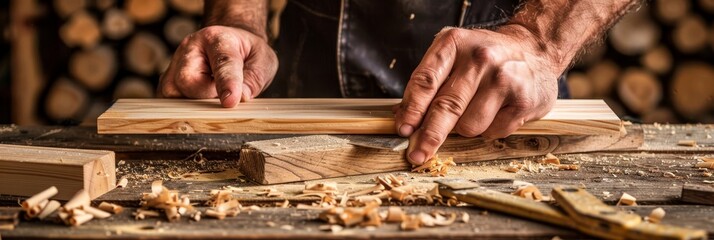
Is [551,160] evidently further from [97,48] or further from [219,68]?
[97,48]

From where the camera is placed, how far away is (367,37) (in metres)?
2.50

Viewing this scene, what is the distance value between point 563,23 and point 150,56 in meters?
2.10

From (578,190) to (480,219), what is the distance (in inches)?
7.9

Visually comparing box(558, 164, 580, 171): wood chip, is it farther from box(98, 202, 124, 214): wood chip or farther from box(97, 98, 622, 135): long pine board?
box(98, 202, 124, 214): wood chip

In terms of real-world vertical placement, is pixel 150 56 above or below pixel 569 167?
below

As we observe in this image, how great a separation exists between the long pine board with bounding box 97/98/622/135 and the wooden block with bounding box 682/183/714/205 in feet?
1.18

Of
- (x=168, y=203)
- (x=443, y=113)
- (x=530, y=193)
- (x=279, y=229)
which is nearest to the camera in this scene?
(x=279, y=229)

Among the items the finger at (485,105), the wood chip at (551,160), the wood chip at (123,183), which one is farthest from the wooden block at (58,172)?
the wood chip at (551,160)

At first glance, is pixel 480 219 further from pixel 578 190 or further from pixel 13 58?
pixel 13 58

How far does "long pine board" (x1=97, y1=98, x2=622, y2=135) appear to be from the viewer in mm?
1773

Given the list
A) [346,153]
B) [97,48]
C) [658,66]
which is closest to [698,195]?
[346,153]

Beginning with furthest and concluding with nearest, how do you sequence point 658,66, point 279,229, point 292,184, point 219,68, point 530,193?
point 658,66, point 219,68, point 292,184, point 530,193, point 279,229

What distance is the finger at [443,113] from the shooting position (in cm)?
173

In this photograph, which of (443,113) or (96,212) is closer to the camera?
(96,212)
